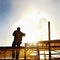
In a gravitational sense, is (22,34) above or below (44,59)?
above

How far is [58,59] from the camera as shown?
1260 cm

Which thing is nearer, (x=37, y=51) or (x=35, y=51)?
(x=37, y=51)

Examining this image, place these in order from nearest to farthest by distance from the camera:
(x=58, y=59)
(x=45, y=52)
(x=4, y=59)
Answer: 1. (x=58, y=59)
2. (x=4, y=59)
3. (x=45, y=52)

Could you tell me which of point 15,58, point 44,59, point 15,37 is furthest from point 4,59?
point 44,59

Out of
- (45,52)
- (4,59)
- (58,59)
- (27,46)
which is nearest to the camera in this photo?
(58,59)

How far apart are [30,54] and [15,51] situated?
161 cm

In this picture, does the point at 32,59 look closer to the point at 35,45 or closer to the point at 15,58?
the point at 15,58

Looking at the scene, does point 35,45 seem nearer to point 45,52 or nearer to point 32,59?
point 32,59

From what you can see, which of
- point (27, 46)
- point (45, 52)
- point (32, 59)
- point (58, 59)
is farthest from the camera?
point (45, 52)

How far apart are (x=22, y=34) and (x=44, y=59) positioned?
2466mm

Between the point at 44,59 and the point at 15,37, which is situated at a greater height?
the point at 15,37

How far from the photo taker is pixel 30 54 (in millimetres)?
16531

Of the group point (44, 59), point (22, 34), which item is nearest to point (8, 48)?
point (22, 34)

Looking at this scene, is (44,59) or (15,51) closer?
(15,51)
